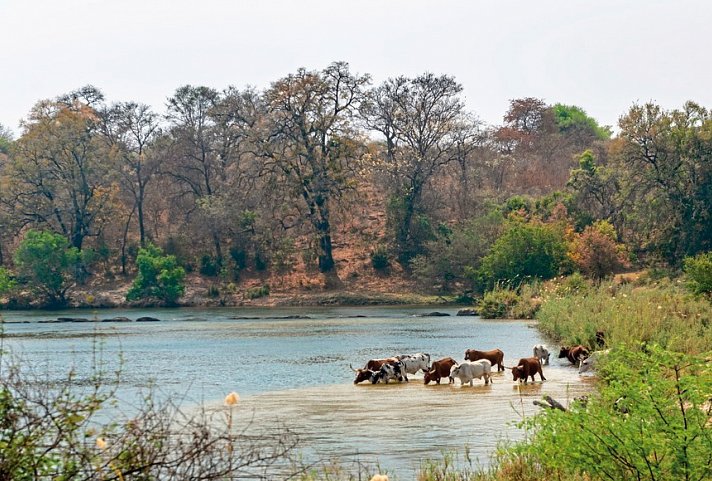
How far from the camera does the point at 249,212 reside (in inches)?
2842

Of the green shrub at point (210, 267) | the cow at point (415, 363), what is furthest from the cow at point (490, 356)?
the green shrub at point (210, 267)

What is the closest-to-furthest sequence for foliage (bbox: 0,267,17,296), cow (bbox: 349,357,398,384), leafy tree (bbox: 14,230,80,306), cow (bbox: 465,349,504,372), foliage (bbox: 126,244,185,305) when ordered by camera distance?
cow (bbox: 349,357,398,384), cow (bbox: 465,349,504,372), foliage (bbox: 0,267,17,296), leafy tree (bbox: 14,230,80,306), foliage (bbox: 126,244,185,305)

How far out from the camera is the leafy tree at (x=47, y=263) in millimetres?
66812

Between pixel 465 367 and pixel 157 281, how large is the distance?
46.8 metres

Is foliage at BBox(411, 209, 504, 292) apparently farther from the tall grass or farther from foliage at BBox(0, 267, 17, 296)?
the tall grass

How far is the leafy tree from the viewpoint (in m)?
66.8

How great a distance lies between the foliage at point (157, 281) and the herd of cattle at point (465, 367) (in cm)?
4237

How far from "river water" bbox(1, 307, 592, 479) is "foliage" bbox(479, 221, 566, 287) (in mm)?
3609

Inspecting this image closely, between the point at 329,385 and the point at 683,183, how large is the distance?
131 ft

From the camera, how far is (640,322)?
25.2 m

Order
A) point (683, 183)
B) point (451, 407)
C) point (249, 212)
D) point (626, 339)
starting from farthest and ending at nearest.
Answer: point (249, 212), point (683, 183), point (626, 339), point (451, 407)

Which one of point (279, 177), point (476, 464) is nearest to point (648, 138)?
point (279, 177)

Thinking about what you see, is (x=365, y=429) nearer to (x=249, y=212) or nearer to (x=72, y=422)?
(x=72, y=422)

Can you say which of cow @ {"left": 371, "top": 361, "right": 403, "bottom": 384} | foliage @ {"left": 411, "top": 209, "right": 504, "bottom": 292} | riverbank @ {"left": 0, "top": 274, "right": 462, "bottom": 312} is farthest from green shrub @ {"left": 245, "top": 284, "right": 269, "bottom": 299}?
cow @ {"left": 371, "top": 361, "right": 403, "bottom": 384}
